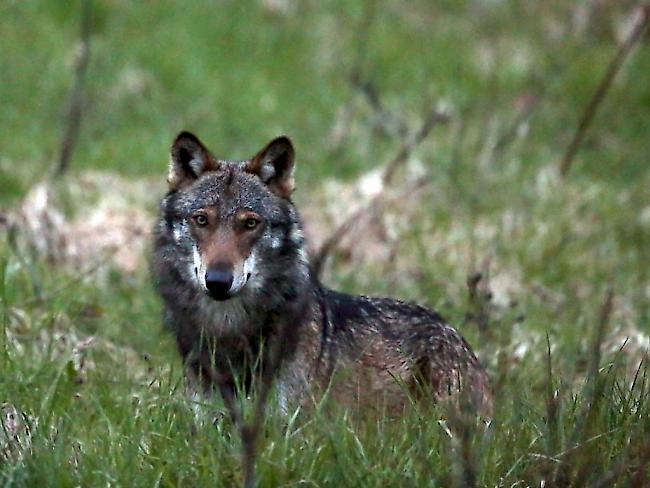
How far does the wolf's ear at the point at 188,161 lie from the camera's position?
5.85 metres

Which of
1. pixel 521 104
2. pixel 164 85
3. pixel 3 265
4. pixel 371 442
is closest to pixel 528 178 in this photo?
pixel 521 104

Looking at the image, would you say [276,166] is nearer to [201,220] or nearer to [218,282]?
[201,220]

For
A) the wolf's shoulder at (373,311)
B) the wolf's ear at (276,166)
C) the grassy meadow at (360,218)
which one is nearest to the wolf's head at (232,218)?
the wolf's ear at (276,166)

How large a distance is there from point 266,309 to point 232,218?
0.44 m

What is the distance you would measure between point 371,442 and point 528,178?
7055 mm

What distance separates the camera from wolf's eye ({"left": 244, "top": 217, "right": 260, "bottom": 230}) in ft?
18.2

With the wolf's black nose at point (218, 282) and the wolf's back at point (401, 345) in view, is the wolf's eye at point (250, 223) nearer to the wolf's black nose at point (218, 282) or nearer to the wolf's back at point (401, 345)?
the wolf's black nose at point (218, 282)

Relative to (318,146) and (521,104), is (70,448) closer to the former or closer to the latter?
(318,146)

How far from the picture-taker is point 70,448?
15.7ft

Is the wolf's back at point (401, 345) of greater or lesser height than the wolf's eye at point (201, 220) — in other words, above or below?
below

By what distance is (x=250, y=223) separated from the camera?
18.3 feet

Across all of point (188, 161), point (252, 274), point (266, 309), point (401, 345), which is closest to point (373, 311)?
point (401, 345)

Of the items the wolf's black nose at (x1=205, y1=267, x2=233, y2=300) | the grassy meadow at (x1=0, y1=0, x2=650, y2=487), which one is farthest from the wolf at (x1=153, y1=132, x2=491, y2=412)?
the grassy meadow at (x1=0, y1=0, x2=650, y2=487)

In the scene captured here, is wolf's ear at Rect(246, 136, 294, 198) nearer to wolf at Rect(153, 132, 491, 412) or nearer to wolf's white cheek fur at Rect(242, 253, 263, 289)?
wolf at Rect(153, 132, 491, 412)
